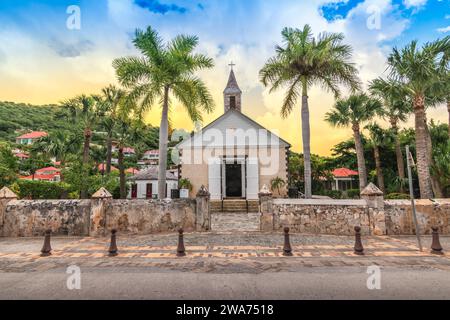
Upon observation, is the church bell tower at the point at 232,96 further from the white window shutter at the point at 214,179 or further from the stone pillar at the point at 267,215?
the stone pillar at the point at 267,215

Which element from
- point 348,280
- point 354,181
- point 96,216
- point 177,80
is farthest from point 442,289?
point 354,181

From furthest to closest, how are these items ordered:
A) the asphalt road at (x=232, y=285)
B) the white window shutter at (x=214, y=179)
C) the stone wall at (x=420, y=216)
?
the white window shutter at (x=214, y=179), the stone wall at (x=420, y=216), the asphalt road at (x=232, y=285)

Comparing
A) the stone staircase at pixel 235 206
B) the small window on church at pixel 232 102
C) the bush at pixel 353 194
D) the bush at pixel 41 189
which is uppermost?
the small window on church at pixel 232 102

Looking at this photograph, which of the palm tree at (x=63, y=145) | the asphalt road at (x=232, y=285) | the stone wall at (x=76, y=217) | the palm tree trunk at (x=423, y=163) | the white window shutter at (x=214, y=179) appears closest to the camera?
the asphalt road at (x=232, y=285)

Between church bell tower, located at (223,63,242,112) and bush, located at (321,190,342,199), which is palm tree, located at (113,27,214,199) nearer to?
church bell tower, located at (223,63,242,112)

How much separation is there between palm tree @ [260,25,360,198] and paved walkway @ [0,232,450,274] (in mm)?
5992

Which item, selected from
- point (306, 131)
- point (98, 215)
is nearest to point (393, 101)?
point (306, 131)

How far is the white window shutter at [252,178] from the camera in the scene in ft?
60.5

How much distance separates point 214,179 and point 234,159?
86.4 inches

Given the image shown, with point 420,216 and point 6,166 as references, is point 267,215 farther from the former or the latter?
point 6,166

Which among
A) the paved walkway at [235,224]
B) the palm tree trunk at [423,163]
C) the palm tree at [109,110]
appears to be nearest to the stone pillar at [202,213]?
the paved walkway at [235,224]

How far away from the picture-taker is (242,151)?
18.9m

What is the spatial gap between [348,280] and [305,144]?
985 centimetres

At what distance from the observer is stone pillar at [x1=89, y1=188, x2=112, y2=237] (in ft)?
29.5
